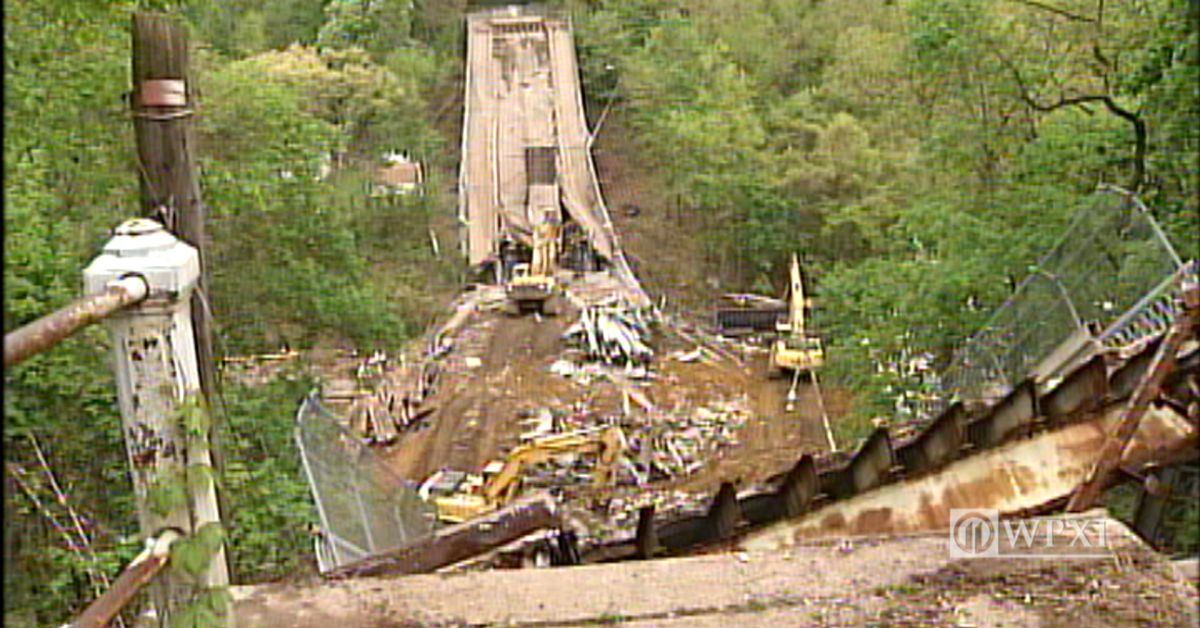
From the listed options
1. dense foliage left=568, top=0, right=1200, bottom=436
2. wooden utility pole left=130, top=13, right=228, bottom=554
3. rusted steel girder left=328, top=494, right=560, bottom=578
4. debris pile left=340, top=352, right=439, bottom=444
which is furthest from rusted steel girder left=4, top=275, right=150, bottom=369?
debris pile left=340, top=352, right=439, bottom=444

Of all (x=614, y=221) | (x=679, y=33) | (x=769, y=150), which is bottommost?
(x=614, y=221)

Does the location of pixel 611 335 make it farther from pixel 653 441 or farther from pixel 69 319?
pixel 69 319

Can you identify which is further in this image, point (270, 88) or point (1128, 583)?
point (270, 88)

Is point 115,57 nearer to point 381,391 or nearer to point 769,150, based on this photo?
point 381,391

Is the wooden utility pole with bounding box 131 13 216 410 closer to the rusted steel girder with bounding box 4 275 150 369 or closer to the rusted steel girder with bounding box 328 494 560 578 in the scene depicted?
the rusted steel girder with bounding box 328 494 560 578

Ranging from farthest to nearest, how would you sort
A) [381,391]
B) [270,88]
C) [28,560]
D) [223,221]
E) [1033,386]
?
[381,391]
[270,88]
[223,221]
[1033,386]
[28,560]

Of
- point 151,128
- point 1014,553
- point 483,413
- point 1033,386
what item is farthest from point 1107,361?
point 483,413
